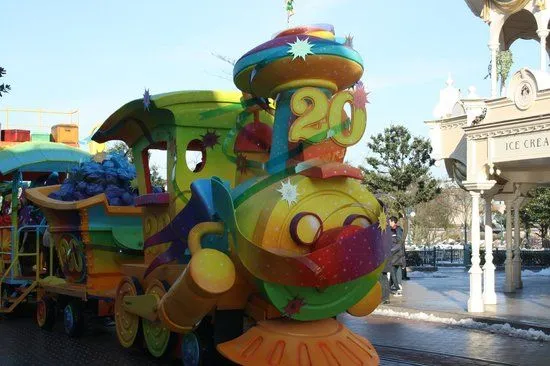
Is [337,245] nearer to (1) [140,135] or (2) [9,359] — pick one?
(1) [140,135]

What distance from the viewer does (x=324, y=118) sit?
598 centimetres

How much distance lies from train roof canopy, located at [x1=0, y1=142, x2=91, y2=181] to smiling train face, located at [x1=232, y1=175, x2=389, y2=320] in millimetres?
6487

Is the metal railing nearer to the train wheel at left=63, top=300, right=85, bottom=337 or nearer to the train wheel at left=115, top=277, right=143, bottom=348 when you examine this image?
the train wheel at left=63, top=300, right=85, bottom=337

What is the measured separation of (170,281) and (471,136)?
7452 millimetres

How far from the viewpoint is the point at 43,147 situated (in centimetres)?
1175

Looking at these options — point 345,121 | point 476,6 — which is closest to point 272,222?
point 345,121

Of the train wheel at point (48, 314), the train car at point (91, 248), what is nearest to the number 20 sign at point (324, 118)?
the train car at point (91, 248)

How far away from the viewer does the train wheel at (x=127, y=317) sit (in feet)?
26.6

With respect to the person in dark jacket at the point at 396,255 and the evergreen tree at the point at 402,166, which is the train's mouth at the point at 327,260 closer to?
the person in dark jacket at the point at 396,255

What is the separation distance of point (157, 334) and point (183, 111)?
2544 millimetres

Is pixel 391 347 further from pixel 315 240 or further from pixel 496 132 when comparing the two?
pixel 496 132

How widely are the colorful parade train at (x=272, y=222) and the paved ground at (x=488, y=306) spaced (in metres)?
5.70

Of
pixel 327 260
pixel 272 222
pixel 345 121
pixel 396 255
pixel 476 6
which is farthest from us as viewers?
pixel 396 255

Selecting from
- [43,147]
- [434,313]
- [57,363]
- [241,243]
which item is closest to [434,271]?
[434,313]
